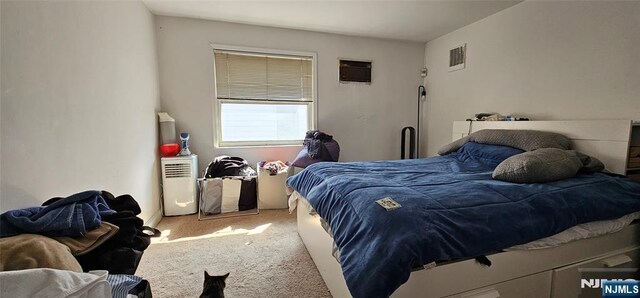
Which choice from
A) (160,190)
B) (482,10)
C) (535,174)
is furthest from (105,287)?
(482,10)

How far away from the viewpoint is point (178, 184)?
292cm

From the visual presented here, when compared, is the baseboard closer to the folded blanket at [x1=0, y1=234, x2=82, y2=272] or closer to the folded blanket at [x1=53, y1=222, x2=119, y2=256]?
the folded blanket at [x1=53, y1=222, x2=119, y2=256]

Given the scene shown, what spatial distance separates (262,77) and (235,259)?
90.5 inches

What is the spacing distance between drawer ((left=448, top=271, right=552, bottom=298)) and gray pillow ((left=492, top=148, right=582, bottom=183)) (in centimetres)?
54

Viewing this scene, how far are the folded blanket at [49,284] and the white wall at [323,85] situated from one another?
2739 mm

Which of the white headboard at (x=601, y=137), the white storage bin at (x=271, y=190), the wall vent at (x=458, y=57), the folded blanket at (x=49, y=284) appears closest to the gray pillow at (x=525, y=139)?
the white headboard at (x=601, y=137)

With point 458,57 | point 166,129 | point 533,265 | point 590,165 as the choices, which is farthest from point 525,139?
point 166,129

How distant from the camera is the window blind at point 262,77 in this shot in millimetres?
3297

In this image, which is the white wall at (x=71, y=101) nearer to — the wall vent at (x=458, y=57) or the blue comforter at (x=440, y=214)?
the blue comforter at (x=440, y=214)

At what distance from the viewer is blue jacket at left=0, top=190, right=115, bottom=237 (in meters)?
0.88

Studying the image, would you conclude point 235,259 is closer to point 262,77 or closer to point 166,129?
point 166,129

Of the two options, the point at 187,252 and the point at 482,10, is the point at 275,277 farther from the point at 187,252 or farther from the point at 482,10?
the point at 482,10

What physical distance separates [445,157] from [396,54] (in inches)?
78.3

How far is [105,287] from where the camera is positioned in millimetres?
716
